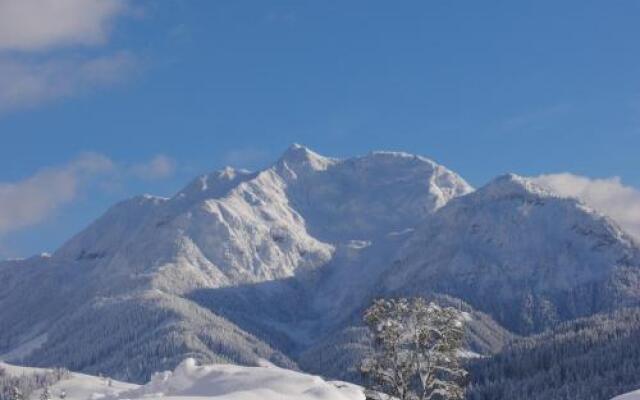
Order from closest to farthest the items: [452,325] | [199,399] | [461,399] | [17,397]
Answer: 1. [452,325]
2. [461,399]
3. [17,397]
4. [199,399]

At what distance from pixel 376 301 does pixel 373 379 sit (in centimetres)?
565

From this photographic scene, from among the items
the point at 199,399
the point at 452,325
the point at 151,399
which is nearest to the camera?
the point at 452,325

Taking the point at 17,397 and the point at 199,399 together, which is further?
the point at 199,399

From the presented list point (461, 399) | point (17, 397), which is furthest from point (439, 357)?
point (17, 397)

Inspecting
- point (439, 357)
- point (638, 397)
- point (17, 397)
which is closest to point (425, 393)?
point (439, 357)

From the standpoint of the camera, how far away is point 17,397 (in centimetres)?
15700

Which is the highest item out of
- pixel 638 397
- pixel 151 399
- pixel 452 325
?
pixel 151 399

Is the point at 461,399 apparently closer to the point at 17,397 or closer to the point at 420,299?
the point at 420,299

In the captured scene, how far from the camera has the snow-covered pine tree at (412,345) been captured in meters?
72.7

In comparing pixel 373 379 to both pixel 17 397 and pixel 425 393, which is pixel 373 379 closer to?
pixel 425 393

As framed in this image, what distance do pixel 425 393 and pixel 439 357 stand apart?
9.31 ft

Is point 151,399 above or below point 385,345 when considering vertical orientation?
above

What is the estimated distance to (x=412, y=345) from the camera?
73750mm

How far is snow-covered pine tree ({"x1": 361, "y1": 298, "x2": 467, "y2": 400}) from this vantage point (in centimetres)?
7269
